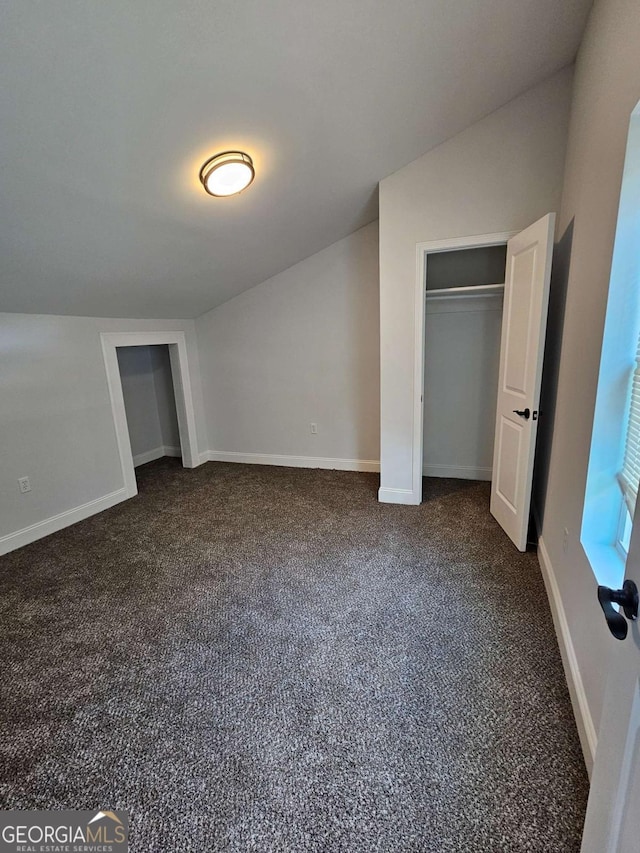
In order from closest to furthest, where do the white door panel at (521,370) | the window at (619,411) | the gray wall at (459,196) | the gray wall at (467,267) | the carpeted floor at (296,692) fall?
the carpeted floor at (296,692) → the window at (619,411) → the white door panel at (521,370) → the gray wall at (459,196) → the gray wall at (467,267)

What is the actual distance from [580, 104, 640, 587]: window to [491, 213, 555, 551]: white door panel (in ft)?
2.98

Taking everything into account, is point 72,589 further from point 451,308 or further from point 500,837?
point 451,308

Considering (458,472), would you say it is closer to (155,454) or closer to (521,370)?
(521,370)

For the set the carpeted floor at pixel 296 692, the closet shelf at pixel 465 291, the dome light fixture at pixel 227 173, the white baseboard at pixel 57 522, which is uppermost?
the dome light fixture at pixel 227 173

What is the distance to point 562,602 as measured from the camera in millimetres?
1859

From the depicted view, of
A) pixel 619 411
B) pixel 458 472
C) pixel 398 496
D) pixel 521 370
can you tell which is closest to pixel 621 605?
pixel 619 411

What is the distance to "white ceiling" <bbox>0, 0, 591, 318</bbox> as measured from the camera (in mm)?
1469

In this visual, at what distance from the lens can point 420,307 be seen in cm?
299

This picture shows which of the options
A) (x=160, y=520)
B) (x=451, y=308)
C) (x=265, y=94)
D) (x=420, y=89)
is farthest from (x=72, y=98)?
(x=451, y=308)

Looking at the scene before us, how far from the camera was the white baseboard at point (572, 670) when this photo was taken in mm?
1298

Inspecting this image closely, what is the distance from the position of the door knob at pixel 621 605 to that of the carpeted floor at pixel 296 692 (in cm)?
88

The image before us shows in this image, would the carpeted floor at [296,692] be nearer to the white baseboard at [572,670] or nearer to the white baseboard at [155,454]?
the white baseboard at [572,670]

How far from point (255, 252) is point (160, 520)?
8.01ft

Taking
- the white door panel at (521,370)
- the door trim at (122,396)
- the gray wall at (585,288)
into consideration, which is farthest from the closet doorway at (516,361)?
the door trim at (122,396)
